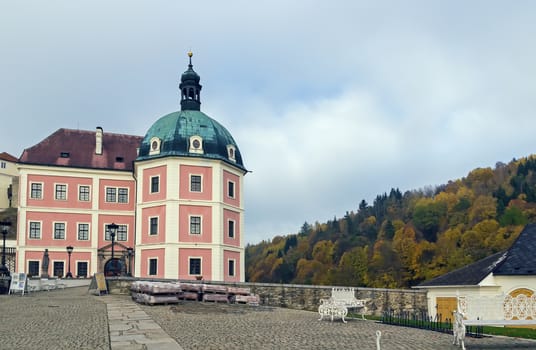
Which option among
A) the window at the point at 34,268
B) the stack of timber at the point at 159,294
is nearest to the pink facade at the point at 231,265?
the window at the point at 34,268

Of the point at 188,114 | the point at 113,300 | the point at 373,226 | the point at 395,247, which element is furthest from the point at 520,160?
the point at 113,300

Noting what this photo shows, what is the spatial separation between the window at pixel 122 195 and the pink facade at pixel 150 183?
4880 mm

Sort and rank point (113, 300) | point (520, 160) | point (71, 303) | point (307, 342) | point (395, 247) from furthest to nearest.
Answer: point (520, 160)
point (395, 247)
point (113, 300)
point (71, 303)
point (307, 342)

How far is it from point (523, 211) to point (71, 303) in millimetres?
72224

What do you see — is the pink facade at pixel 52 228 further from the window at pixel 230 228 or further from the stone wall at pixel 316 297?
the stone wall at pixel 316 297

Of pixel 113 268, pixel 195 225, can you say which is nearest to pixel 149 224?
pixel 195 225

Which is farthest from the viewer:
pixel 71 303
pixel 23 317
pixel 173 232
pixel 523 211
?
pixel 523 211

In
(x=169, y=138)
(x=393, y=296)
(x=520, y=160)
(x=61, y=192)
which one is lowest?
(x=393, y=296)

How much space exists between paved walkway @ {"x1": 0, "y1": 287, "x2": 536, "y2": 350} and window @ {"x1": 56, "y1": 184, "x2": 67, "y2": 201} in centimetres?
2533

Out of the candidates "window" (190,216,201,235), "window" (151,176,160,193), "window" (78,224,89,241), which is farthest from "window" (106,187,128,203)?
"window" (190,216,201,235)

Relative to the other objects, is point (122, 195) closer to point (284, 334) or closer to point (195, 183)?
point (195, 183)

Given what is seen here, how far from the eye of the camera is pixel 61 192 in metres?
44.3

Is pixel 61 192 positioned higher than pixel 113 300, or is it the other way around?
pixel 61 192

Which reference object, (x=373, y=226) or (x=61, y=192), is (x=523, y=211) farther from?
(x=61, y=192)
